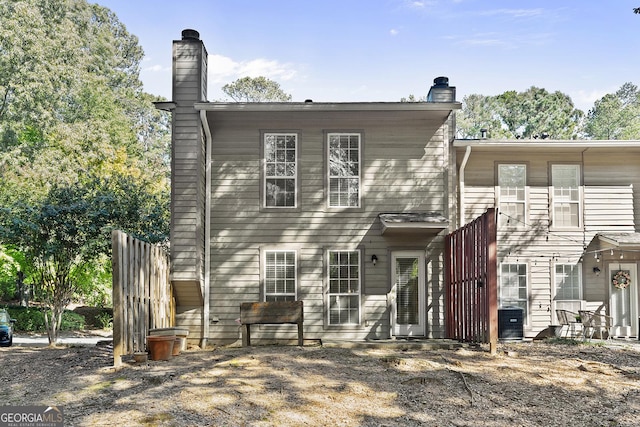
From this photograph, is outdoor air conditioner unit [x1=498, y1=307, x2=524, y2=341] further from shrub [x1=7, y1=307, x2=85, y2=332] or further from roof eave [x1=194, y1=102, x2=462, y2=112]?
shrub [x1=7, y1=307, x2=85, y2=332]

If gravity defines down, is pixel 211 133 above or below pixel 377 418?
above

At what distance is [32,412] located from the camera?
6109 mm

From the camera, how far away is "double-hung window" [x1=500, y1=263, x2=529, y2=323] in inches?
531

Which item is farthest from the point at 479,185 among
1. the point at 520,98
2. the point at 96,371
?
the point at 520,98

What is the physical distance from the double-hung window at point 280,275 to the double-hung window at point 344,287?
2.50ft

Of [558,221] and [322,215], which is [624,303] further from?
[322,215]

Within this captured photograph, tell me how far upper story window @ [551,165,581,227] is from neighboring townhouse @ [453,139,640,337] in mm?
21

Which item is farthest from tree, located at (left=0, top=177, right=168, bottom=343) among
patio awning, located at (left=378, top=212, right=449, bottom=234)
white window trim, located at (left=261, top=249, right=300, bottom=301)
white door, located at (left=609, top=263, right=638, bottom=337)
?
white door, located at (left=609, top=263, right=638, bottom=337)

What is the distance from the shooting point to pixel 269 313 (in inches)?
439

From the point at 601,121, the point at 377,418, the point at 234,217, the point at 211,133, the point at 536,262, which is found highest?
the point at 601,121

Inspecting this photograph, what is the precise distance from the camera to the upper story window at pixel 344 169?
1230 cm

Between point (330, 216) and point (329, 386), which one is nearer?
point (329, 386)

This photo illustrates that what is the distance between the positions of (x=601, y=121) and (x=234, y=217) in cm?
3864

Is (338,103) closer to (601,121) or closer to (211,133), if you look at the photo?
(211,133)
